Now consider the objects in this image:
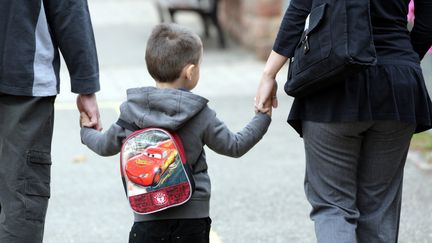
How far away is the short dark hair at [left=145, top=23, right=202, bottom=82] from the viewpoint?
3457mm

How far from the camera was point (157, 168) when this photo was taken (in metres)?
3.39

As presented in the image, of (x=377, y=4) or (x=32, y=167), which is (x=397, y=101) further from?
(x=32, y=167)

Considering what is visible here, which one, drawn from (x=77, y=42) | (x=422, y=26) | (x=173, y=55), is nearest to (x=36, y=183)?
(x=77, y=42)

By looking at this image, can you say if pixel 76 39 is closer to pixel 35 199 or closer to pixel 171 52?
pixel 171 52

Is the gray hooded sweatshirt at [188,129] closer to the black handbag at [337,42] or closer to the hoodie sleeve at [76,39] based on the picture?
the hoodie sleeve at [76,39]

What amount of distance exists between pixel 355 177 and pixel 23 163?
1332mm

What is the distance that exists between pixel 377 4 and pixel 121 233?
7.91ft

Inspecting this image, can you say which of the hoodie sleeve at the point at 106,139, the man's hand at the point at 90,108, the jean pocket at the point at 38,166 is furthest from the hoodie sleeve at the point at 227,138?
the jean pocket at the point at 38,166

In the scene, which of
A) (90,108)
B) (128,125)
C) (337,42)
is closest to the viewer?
Answer: (337,42)

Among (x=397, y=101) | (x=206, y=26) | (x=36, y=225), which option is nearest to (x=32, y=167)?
(x=36, y=225)

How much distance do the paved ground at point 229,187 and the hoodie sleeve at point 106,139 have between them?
4.67 ft

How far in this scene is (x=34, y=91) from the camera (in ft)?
11.6

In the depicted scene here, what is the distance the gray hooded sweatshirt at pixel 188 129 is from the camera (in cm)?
341

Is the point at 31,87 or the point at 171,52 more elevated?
the point at 171,52
